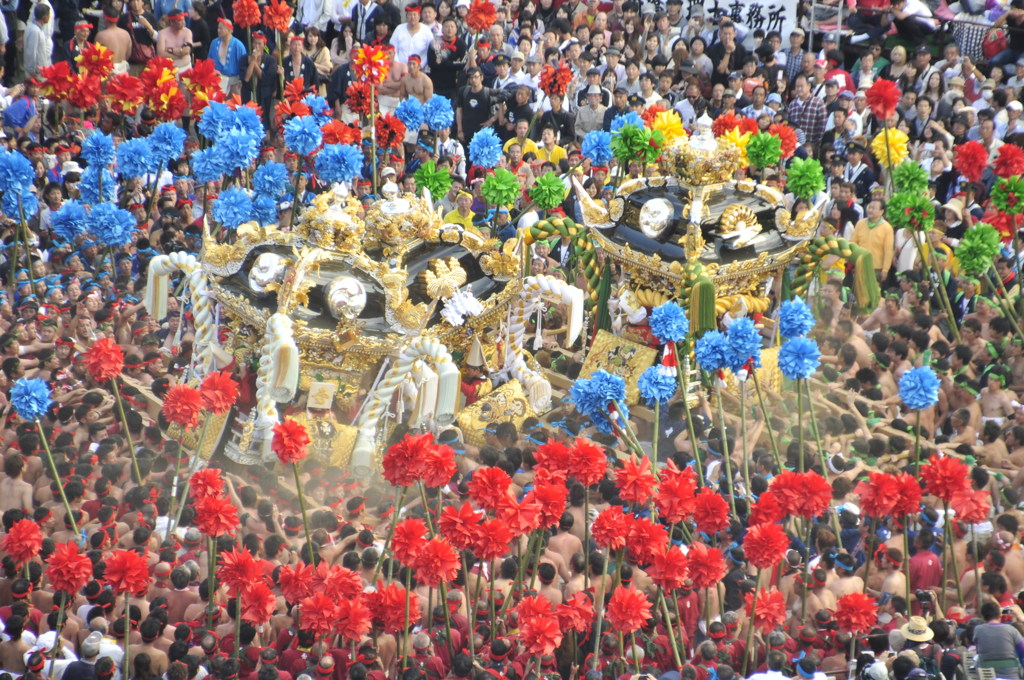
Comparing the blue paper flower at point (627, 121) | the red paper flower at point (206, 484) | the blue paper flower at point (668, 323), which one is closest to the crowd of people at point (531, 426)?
the red paper flower at point (206, 484)

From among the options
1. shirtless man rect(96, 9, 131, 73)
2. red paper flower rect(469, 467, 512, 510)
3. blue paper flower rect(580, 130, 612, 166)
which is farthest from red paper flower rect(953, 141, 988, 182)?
shirtless man rect(96, 9, 131, 73)

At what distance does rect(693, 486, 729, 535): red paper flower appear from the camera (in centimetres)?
979

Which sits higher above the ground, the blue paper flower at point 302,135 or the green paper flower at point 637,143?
the blue paper flower at point 302,135

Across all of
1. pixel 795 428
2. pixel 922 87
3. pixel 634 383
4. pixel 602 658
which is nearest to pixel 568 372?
pixel 634 383

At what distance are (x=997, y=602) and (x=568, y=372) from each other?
5653 mm

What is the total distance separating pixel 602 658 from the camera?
10.1 meters

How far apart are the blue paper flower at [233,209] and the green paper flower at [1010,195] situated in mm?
7186

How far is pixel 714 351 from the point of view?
11047 mm

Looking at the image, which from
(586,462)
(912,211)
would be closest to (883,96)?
(912,211)

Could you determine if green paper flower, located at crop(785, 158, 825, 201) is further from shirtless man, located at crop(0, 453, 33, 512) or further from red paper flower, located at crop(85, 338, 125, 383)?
shirtless man, located at crop(0, 453, 33, 512)

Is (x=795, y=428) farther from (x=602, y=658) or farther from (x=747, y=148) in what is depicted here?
(x=602, y=658)

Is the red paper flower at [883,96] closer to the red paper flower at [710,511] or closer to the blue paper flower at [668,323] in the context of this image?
the blue paper flower at [668,323]

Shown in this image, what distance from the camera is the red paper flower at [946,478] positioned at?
32.7 ft

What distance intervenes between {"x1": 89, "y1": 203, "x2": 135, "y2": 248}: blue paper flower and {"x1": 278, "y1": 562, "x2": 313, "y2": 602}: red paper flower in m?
5.97
